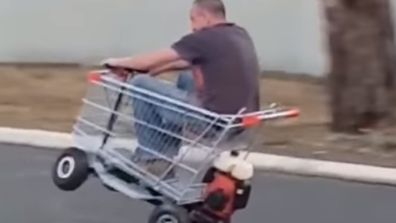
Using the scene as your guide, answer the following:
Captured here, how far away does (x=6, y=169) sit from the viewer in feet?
37.1

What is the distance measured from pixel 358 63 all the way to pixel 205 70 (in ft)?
16.2

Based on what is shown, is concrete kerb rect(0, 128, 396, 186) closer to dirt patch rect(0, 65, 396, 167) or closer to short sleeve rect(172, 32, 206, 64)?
dirt patch rect(0, 65, 396, 167)

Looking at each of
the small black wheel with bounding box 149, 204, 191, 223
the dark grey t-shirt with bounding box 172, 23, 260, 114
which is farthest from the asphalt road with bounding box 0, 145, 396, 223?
the dark grey t-shirt with bounding box 172, 23, 260, 114

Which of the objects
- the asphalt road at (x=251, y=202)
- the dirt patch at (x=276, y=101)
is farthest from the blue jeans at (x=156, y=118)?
the dirt patch at (x=276, y=101)

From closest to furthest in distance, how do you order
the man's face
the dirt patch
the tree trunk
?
the man's face → the dirt patch → the tree trunk

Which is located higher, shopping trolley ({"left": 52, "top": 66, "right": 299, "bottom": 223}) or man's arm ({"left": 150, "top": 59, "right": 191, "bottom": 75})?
man's arm ({"left": 150, "top": 59, "right": 191, "bottom": 75})

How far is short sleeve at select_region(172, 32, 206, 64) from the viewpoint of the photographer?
8156 mm

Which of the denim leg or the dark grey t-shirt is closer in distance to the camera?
the dark grey t-shirt

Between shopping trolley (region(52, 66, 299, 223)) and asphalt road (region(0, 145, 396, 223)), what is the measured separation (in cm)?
114

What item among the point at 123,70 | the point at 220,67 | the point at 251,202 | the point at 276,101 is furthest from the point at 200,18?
the point at 276,101

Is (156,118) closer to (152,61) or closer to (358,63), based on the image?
(152,61)

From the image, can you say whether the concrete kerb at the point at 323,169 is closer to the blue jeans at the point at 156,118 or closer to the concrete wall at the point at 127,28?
the blue jeans at the point at 156,118

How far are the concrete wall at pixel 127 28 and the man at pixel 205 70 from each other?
27.6 ft

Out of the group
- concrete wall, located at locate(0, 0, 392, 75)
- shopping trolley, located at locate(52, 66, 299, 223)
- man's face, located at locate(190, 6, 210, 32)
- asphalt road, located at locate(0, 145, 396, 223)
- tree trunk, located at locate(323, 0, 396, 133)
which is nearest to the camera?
shopping trolley, located at locate(52, 66, 299, 223)
